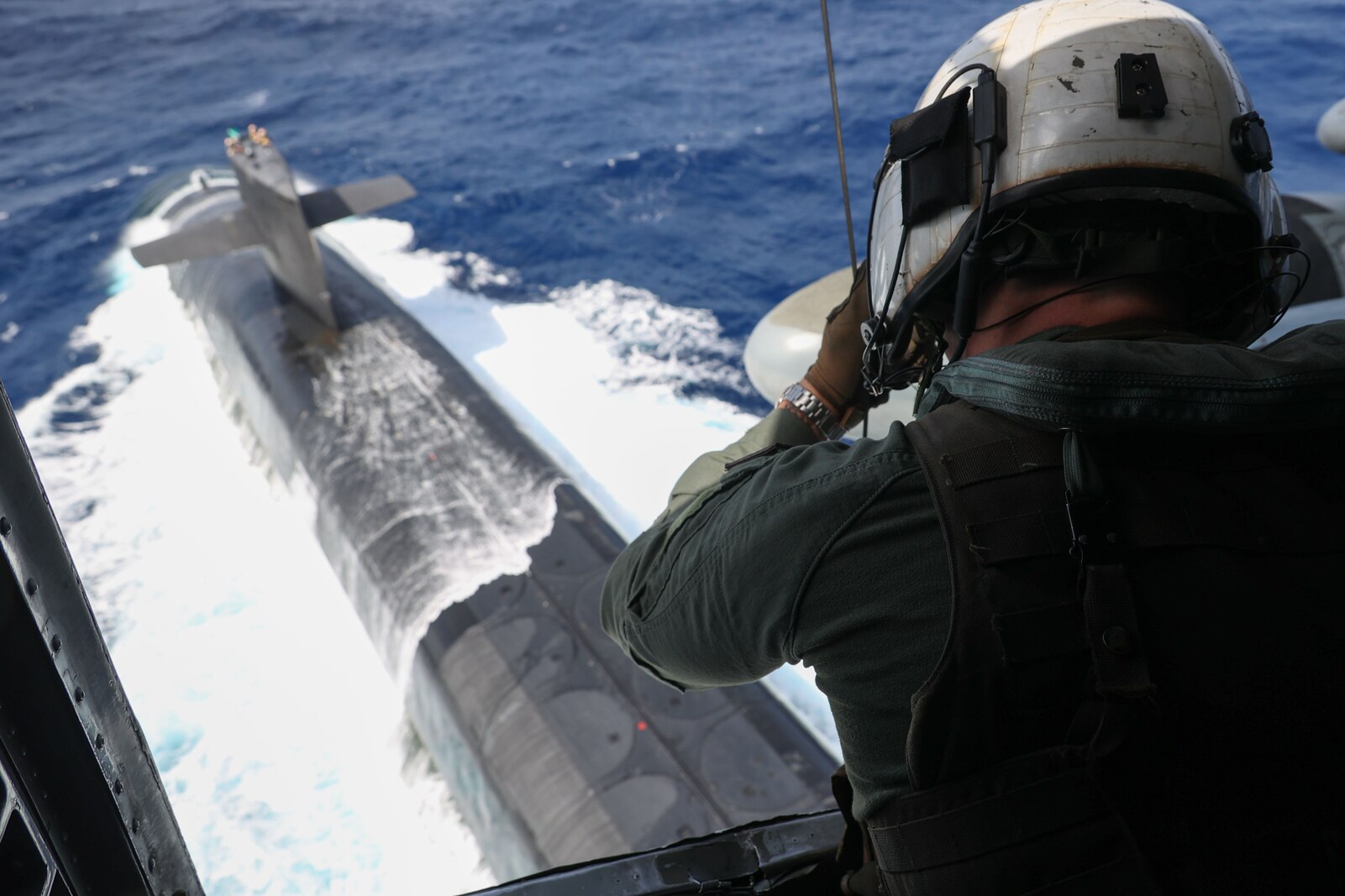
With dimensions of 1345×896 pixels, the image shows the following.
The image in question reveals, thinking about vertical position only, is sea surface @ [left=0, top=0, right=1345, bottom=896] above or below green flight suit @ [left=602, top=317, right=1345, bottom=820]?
below

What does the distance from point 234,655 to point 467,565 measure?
2.44 m

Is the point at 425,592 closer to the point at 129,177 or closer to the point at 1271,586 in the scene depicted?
the point at 1271,586

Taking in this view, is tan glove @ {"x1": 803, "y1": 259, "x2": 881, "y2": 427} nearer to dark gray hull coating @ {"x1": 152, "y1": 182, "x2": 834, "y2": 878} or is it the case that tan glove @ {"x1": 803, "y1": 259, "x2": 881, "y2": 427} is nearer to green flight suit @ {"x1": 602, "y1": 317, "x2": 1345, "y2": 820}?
green flight suit @ {"x1": 602, "y1": 317, "x2": 1345, "y2": 820}

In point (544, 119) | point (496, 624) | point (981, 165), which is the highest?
point (981, 165)

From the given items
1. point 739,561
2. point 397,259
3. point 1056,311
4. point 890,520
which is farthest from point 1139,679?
point 397,259

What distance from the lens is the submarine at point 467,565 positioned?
4945 mm

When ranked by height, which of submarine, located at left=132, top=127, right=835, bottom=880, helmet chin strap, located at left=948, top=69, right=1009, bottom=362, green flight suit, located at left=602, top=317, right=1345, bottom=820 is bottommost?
submarine, located at left=132, top=127, right=835, bottom=880

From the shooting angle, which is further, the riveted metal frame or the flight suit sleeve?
the riveted metal frame

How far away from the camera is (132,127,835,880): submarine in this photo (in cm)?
495

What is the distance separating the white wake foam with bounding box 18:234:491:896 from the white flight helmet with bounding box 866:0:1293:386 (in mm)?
5157

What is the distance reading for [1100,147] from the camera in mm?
1511

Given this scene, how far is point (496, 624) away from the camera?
20.1ft

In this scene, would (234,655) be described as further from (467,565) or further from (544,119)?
(544,119)

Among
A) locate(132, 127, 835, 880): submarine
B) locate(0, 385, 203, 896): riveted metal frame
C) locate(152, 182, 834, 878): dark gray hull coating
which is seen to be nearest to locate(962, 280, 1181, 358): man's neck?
locate(0, 385, 203, 896): riveted metal frame
